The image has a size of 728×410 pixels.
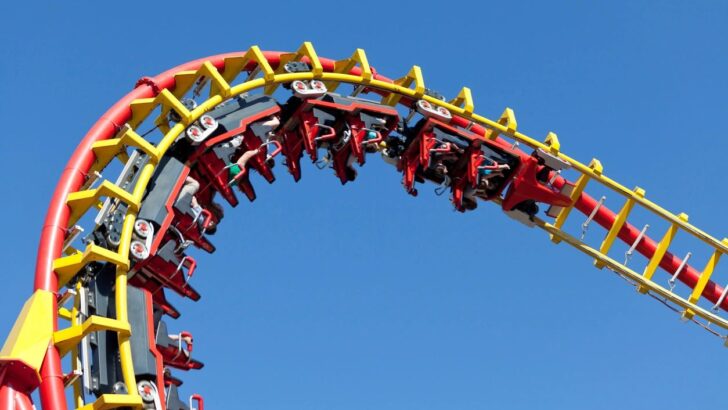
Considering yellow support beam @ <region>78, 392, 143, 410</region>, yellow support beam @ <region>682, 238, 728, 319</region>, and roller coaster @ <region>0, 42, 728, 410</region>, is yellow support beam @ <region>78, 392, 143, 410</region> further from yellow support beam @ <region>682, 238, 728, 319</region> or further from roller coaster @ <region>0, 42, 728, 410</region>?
yellow support beam @ <region>682, 238, 728, 319</region>

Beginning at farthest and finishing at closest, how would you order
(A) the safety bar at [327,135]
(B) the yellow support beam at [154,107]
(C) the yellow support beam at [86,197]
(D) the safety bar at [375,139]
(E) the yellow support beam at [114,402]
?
(D) the safety bar at [375,139]
(A) the safety bar at [327,135]
(B) the yellow support beam at [154,107]
(C) the yellow support beam at [86,197]
(E) the yellow support beam at [114,402]

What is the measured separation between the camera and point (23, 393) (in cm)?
1243

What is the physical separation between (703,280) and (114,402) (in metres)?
9.99

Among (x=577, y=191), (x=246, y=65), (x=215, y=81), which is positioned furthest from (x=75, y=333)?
(x=577, y=191)

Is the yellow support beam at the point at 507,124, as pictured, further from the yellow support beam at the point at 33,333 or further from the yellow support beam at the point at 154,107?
the yellow support beam at the point at 33,333

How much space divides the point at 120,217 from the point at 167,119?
1.74 meters

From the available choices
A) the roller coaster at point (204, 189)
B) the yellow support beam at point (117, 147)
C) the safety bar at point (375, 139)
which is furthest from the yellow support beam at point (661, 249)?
the yellow support beam at point (117, 147)

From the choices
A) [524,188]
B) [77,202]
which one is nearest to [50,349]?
[77,202]

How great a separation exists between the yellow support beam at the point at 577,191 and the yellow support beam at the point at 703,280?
6.49 feet

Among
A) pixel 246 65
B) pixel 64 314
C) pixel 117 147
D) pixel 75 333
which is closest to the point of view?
pixel 75 333

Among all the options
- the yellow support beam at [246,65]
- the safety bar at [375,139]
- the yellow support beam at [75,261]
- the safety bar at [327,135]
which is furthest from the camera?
the safety bar at [375,139]

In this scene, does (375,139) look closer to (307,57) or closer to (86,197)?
(307,57)

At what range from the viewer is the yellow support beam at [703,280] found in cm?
1989

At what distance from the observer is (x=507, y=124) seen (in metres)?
18.9
